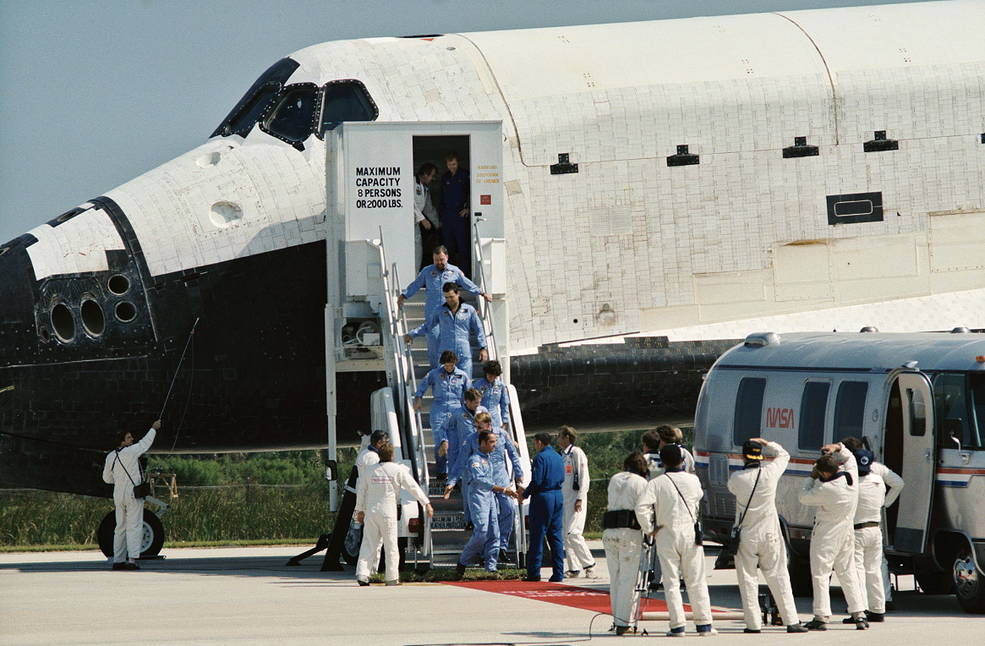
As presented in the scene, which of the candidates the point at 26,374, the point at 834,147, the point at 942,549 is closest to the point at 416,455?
the point at 26,374

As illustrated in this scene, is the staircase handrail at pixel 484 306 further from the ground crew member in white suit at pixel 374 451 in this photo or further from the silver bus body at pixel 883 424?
the silver bus body at pixel 883 424

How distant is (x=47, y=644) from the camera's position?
9734 mm

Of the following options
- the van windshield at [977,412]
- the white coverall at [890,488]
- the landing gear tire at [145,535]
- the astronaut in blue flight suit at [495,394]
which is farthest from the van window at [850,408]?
the landing gear tire at [145,535]

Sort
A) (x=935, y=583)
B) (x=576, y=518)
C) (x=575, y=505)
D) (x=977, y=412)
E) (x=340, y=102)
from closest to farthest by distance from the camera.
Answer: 1. (x=977, y=412)
2. (x=935, y=583)
3. (x=575, y=505)
4. (x=576, y=518)
5. (x=340, y=102)

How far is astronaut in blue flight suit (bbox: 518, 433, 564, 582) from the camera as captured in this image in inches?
523

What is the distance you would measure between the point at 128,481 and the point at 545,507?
4.96m

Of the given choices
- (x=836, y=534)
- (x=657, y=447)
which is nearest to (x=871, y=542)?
(x=836, y=534)

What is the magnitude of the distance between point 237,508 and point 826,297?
13.9 metres

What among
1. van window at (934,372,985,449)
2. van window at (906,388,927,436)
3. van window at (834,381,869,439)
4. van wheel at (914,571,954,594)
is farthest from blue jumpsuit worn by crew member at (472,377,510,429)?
van window at (934,372,985,449)

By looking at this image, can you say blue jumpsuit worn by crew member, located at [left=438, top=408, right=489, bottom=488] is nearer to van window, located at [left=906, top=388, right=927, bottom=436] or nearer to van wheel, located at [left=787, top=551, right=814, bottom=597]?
van wheel, located at [left=787, top=551, right=814, bottom=597]

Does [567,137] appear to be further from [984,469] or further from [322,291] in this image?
[984,469]

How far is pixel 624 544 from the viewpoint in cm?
1028

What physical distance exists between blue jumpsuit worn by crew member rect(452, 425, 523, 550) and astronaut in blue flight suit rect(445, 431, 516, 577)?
8cm

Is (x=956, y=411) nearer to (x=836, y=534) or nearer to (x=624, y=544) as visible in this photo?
(x=836, y=534)
